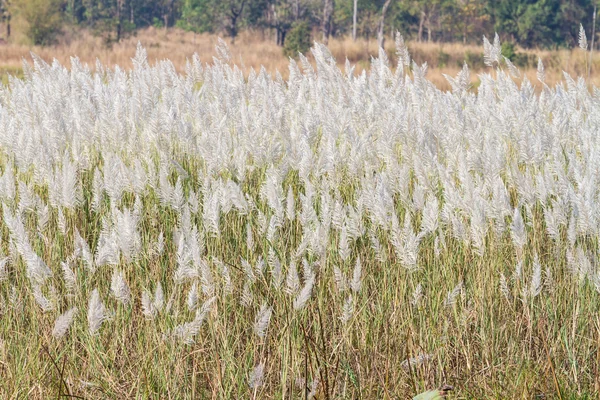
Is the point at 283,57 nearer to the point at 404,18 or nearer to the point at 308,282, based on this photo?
the point at 404,18

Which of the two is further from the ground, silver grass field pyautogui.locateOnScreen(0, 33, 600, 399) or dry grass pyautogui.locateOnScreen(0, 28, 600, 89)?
silver grass field pyautogui.locateOnScreen(0, 33, 600, 399)

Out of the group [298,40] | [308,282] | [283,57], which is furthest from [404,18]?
[308,282]

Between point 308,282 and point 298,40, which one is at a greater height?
point 308,282

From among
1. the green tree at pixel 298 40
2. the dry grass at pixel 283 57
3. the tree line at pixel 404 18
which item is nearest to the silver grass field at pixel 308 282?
the dry grass at pixel 283 57

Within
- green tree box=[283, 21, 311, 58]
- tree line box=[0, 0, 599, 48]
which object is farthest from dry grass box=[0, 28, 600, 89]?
tree line box=[0, 0, 599, 48]

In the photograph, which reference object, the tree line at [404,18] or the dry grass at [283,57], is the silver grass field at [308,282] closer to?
the dry grass at [283,57]

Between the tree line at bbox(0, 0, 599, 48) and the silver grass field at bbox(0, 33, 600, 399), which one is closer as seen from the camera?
the silver grass field at bbox(0, 33, 600, 399)

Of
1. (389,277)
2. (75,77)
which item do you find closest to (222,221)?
(389,277)

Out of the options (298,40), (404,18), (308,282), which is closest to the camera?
(308,282)

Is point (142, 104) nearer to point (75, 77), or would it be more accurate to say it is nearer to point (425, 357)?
point (75, 77)

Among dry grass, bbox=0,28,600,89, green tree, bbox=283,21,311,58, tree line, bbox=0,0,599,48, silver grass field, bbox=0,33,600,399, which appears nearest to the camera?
silver grass field, bbox=0,33,600,399

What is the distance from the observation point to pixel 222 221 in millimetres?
2842

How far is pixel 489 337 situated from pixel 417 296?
308mm

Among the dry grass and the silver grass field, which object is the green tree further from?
the silver grass field
